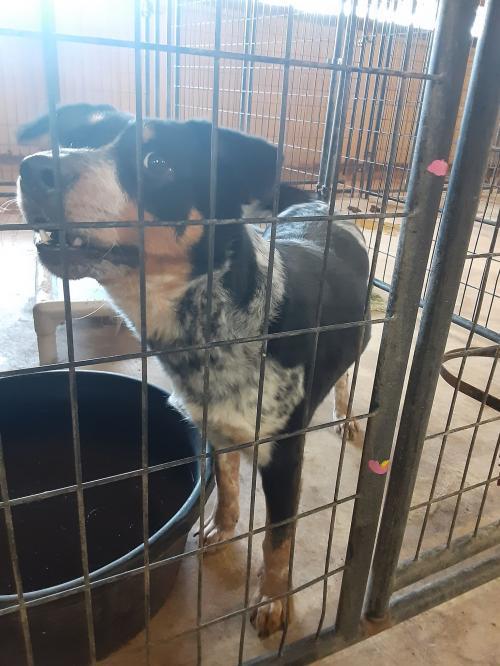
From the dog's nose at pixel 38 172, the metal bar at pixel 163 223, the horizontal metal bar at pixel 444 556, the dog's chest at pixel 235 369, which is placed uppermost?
the dog's nose at pixel 38 172

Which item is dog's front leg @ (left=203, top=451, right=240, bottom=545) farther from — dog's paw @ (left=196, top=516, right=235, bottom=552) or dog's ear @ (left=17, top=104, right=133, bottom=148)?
dog's ear @ (left=17, top=104, right=133, bottom=148)

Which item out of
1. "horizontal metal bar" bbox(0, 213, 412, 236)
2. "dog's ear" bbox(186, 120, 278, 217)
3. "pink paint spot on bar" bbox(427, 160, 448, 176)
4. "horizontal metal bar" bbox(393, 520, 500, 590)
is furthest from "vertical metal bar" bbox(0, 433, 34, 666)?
"horizontal metal bar" bbox(393, 520, 500, 590)

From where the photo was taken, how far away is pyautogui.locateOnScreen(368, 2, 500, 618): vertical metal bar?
97 cm

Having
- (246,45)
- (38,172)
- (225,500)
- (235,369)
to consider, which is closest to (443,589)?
(225,500)

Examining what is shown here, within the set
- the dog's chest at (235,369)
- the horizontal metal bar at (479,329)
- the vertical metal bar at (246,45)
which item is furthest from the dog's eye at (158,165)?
the horizontal metal bar at (479,329)

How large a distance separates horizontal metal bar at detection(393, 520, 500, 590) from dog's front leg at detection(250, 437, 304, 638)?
32 centimetres

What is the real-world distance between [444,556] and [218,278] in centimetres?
103

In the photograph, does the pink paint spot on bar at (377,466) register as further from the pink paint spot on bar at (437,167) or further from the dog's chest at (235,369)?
the pink paint spot on bar at (437,167)

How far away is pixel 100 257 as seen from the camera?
1125 mm

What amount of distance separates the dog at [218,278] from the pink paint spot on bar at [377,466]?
17cm

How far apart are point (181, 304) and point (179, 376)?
0.72ft

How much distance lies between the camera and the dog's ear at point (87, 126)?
1354mm

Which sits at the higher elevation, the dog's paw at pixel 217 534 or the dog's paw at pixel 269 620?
the dog's paw at pixel 269 620

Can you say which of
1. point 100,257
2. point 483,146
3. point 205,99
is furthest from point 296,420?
point 205,99
